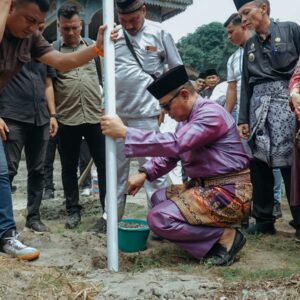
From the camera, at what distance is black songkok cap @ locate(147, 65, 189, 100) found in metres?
3.45

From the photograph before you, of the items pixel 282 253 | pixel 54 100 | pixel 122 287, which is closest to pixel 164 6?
pixel 54 100

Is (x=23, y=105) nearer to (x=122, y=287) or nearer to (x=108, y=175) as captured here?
(x=108, y=175)

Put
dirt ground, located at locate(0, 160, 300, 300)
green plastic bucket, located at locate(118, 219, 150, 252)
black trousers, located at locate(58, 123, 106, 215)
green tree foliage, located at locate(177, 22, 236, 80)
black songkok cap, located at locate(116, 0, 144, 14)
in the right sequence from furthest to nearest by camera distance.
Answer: green tree foliage, located at locate(177, 22, 236, 80)
black trousers, located at locate(58, 123, 106, 215)
black songkok cap, located at locate(116, 0, 144, 14)
green plastic bucket, located at locate(118, 219, 150, 252)
dirt ground, located at locate(0, 160, 300, 300)

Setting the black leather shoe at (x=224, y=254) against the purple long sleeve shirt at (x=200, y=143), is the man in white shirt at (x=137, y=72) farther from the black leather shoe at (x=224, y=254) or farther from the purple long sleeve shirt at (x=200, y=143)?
the black leather shoe at (x=224, y=254)

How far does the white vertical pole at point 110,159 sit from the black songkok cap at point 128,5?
3.07 feet

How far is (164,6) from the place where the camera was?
15016 mm

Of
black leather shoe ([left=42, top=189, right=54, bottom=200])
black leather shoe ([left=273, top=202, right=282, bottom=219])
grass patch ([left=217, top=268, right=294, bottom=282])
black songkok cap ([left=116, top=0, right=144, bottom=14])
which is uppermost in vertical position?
black songkok cap ([left=116, top=0, right=144, bottom=14])

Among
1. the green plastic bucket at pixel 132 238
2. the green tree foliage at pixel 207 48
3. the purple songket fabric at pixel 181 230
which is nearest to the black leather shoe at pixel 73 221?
the green plastic bucket at pixel 132 238

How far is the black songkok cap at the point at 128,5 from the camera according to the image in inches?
162

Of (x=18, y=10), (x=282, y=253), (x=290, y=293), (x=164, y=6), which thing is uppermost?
(x=164, y=6)

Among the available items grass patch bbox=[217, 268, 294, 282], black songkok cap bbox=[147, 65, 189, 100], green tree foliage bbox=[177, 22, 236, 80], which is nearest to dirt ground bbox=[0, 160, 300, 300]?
grass patch bbox=[217, 268, 294, 282]

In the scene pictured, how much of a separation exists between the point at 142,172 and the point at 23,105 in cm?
114

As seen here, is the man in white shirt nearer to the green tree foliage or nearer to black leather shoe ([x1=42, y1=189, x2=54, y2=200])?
black leather shoe ([x1=42, y1=189, x2=54, y2=200])

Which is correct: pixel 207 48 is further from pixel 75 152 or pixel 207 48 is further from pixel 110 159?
pixel 110 159
